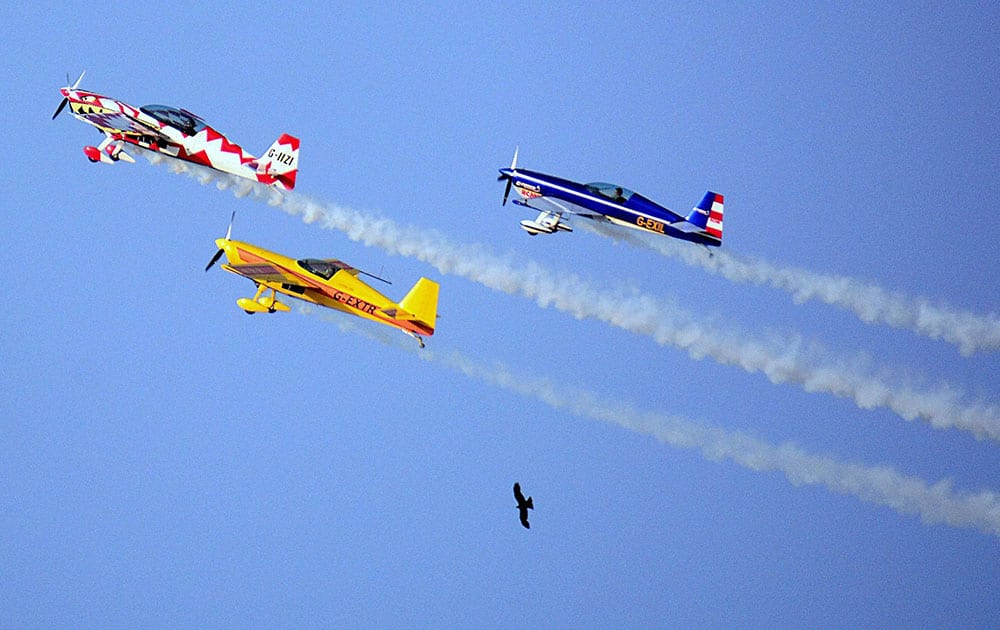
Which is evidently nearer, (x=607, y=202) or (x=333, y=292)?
(x=333, y=292)

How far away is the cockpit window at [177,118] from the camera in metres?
69.8

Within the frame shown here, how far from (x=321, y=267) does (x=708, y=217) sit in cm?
1158

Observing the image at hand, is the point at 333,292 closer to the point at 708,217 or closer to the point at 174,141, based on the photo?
the point at 174,141

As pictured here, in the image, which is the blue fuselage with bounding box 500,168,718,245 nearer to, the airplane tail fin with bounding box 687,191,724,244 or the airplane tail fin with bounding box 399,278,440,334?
the airplane tail fin with bounding box 687,191,724,244

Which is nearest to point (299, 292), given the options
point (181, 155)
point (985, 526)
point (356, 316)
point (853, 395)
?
point (356, 316)

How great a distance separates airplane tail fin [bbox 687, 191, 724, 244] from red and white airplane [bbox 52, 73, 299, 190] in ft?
38.7

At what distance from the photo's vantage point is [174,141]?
69.8 metres

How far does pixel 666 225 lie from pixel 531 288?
4.41m

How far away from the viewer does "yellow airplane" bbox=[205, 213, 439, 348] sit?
65.6 m

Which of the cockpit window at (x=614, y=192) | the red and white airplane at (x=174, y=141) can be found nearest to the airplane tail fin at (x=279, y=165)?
the red and white airplane at (x=174, y=141)

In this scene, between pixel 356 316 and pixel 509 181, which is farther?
pixel 509 181

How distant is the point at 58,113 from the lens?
71500mm

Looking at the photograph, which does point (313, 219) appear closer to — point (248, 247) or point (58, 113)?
point (248, 247)

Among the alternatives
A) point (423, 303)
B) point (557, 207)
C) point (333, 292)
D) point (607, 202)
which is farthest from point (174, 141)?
point (607, 202)
